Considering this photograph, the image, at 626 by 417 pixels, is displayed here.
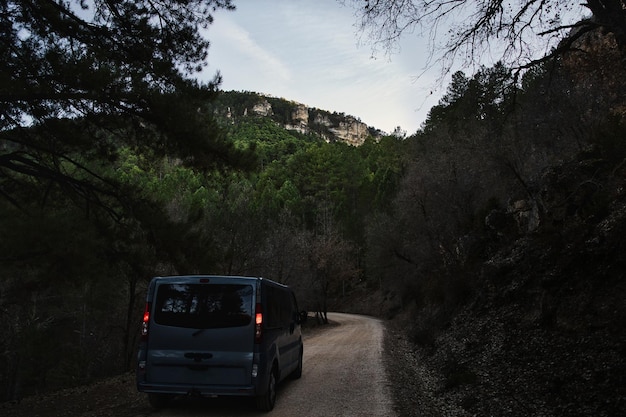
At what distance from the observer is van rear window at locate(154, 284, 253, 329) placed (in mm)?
6883

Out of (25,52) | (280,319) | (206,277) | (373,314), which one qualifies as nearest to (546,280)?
(280,319)

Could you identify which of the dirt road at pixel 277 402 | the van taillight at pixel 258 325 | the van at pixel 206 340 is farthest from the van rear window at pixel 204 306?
the dirt road at pixel 277 402

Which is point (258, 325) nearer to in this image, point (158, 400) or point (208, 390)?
point (208, 390)

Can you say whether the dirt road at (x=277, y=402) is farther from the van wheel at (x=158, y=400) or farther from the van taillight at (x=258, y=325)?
the van taillight at (x=258, y=325)

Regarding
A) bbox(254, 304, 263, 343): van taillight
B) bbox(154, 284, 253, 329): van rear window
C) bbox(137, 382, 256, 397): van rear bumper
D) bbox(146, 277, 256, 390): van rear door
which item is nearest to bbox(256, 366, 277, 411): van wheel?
bbox(137, 382, 256, 397): van rear bumper

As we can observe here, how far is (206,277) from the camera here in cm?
704

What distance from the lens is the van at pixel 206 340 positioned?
6695mm

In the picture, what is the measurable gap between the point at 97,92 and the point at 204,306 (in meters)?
4.52

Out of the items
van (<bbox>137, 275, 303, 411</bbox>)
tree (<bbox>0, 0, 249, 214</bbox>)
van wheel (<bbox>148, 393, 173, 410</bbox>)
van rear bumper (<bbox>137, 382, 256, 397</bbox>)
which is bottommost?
van wheel (<bbox>148, 393, 173, 410</bbox>)

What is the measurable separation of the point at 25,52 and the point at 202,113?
3.60m

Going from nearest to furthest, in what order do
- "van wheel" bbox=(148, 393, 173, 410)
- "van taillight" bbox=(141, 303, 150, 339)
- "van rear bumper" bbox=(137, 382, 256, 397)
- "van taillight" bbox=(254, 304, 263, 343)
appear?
"van rear bumper" bbox=(137, 382, 256, 397) < "van taillight" bbox=(254, 304, 263, 343) < "van taillight" bbox=(141, 303, 150, 339) < "van wheel" bbox=(148, 393, 173, 410)

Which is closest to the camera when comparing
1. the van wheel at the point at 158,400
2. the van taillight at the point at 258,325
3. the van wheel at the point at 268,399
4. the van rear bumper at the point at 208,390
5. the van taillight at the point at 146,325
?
the van rear bumper at the point at 208,390

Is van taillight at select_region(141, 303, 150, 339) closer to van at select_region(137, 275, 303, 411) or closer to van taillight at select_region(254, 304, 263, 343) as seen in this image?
van at select_region(137, 275, 303, 411)

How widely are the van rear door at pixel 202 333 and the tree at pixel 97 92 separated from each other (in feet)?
13.5
